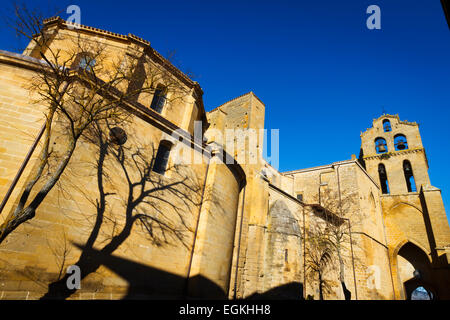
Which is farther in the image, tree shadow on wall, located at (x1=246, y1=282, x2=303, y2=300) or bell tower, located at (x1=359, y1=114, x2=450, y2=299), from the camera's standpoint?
bell tower, located at (x1=359, y1=114, x2=450, y2=299)

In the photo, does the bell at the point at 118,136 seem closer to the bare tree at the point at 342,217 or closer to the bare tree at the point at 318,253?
the bare tree at the point at 318,253

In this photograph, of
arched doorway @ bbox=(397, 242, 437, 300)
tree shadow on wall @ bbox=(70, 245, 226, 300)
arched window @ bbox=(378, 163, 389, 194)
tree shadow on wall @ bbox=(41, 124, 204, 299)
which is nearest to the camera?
tree shadow on wall @ bbox=(41, 124, 204, 299)

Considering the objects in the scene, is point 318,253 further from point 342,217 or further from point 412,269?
point 412,269

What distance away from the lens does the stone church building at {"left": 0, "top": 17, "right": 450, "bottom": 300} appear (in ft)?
19.9

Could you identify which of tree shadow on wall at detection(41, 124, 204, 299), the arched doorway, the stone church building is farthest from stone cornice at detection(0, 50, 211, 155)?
the arched doorway

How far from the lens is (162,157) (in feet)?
31.1

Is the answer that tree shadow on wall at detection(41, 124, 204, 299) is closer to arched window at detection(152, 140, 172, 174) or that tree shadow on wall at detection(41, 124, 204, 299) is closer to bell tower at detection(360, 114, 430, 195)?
arched window at detection(152, 140, 172, 174)

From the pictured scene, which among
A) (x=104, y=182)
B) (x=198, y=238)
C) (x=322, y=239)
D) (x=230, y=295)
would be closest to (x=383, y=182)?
(x=322, y=239)

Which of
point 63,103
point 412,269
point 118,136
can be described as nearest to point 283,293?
point 118,136

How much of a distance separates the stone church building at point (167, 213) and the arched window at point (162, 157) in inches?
1.9

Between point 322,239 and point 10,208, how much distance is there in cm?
1755

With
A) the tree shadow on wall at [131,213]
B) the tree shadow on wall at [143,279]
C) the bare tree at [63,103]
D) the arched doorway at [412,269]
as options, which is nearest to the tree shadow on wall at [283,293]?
the tree shadow on wall at [143,279]

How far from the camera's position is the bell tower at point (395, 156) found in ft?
78.9

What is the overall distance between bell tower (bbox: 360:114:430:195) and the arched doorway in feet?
18.7
